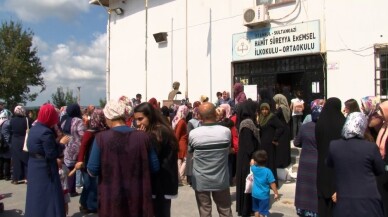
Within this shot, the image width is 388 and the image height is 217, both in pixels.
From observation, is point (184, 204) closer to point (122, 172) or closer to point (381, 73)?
point (122, 172)

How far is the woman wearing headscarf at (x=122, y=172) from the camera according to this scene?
364 centimetres

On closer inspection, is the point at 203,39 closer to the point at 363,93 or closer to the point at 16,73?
the point at 363,93

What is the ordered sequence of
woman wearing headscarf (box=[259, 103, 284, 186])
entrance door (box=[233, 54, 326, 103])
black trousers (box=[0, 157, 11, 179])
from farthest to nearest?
entrance door (box=[233, 54, 326, 103]) → black trousers (box=[0, 157, 11, 179]) → woman wearing headscarf (box=[259, 103, 284, 186])

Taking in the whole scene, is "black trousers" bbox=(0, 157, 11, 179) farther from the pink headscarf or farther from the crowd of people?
the pink headscarf

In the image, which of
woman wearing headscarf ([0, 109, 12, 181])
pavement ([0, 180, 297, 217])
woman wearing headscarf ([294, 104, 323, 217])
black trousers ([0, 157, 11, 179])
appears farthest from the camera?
black trousers ([0, 157, 11, 179])

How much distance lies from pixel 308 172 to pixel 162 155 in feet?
7.85

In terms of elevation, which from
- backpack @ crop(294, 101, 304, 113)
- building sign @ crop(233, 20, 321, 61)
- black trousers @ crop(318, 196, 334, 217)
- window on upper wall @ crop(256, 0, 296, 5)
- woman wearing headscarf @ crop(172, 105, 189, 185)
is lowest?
black trousers @ crop(318, 196, 334, 217)

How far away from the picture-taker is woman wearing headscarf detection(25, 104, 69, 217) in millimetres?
5023

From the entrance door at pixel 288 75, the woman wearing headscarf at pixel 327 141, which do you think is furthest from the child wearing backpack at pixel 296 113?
the woman wearing headscarf at pixel 327 141

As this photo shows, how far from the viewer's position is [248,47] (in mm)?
12797

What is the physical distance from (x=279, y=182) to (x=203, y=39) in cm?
721

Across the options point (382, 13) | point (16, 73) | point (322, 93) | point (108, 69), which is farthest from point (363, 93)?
point (16, 73)

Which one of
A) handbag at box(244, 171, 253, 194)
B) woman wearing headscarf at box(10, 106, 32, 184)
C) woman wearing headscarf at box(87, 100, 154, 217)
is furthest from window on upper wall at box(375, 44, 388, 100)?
woman wearing headscarf at box(10, 106, 32, 184)

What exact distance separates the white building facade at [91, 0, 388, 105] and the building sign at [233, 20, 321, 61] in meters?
0.03
